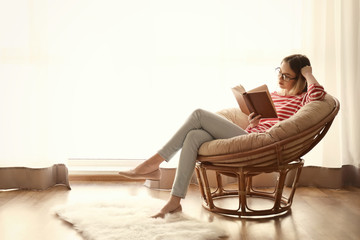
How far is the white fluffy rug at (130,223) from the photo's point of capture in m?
2.10

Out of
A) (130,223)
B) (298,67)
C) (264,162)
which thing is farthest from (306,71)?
(130,223)

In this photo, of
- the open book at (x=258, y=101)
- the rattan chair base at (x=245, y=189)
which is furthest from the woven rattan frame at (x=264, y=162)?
the open book at (x=258, y=101)

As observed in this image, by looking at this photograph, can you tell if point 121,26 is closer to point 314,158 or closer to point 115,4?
point 115,4

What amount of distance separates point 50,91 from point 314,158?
6.88 ft

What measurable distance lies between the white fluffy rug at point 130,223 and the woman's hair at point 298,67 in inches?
41.0

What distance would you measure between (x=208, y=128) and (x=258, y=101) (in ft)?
1.10

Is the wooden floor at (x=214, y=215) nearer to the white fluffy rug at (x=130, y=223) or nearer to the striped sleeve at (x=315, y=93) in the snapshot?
the white fluffy rug at (x=130, y=223)

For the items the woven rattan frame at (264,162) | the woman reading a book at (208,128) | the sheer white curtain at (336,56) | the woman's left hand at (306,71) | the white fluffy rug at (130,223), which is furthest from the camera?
the sheer white curtain at (336,56)

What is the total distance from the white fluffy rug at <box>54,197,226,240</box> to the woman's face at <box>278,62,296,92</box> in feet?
3.37

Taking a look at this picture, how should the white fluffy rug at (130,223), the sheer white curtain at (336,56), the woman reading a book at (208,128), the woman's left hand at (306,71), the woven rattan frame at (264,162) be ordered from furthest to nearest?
the sheer white curtain at (336,56) → the woman's left hand at (306,71) → the woman reading a book at (208,128) → the woven rattan frame at (264,162) → the white fluffy rug at (130,223)

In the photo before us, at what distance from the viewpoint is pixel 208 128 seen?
104 inches

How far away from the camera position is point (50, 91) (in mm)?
3406

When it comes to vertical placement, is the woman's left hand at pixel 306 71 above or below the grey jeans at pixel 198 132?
above

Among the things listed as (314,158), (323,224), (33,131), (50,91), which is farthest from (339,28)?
(33,131)
